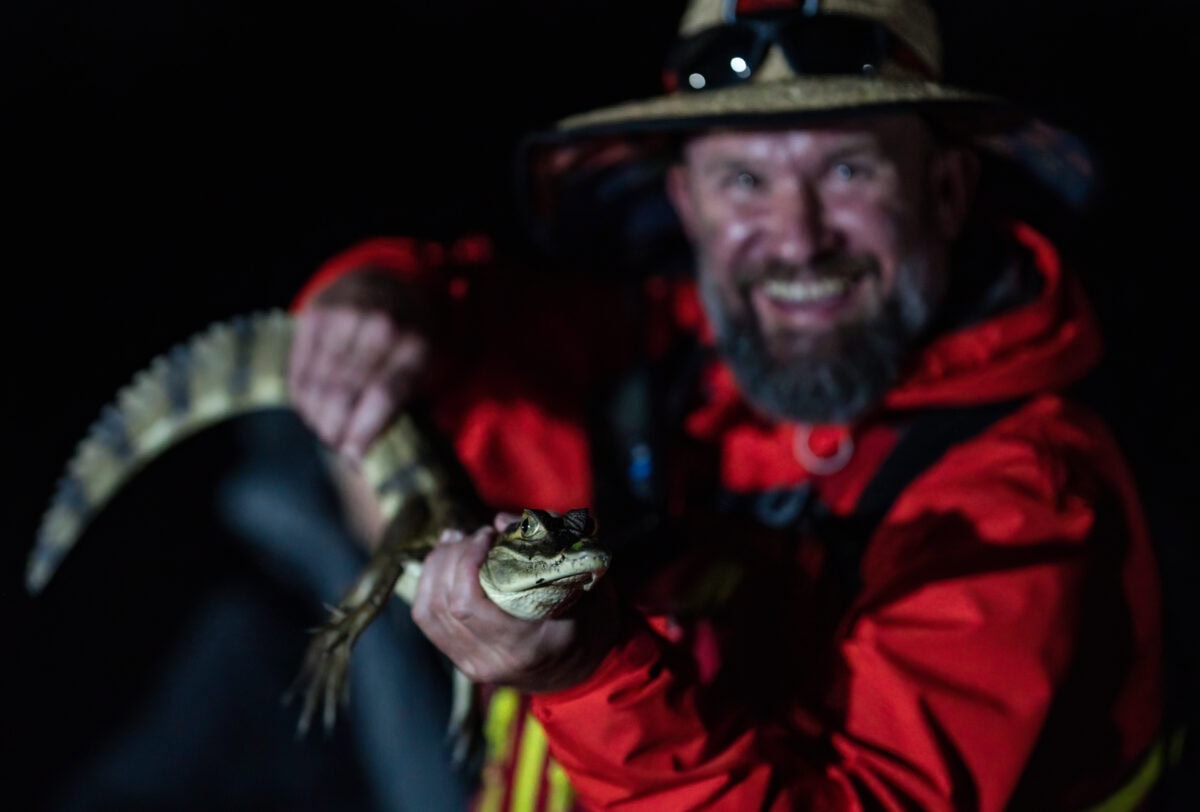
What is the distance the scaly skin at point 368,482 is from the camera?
0.82 meters

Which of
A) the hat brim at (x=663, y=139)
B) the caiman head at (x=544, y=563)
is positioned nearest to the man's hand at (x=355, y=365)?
the hat brim at (x=663, y=139)

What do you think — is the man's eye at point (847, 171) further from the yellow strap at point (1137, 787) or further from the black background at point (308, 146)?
the yellow strap at point (1137, 787)

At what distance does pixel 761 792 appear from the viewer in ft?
3.30

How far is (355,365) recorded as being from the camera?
5.16ft

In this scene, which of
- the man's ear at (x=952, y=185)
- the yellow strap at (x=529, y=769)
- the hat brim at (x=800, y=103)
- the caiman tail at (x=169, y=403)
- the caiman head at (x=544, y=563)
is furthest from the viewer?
the caiman tail at (x=169, y=403)

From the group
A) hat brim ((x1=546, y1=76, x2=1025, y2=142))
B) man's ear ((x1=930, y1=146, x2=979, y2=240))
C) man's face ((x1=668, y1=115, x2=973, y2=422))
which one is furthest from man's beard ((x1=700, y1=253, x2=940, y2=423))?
hat brim ((x1=546, y1=76, x2=1025, y2=142))

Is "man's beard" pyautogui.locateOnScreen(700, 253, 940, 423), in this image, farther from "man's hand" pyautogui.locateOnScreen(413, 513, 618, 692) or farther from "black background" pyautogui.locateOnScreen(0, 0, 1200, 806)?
"man's hand" pyautogui.locateOnScreen(413, 513, 618, 692)

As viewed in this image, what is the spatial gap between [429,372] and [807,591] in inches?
25.8

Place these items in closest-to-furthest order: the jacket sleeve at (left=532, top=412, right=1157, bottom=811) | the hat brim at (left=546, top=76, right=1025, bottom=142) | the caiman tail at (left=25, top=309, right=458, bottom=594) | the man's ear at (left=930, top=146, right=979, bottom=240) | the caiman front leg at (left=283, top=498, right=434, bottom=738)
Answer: the jacket sleeve at (left=532, top=412, right=1157, bottom=811), the caiman front leg at (left=283, top=498, right=434, bottom=738), the hat brim at (left=546, top=76, right=1025, bottom=142), the man's ear at (left=930, top=146, right=979, bottom=240), the caiman tail at (left=25, top=309, right=458, bottom=594)

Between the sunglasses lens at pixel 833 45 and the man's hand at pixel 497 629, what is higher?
the sunglasses lens at pixel 833 45

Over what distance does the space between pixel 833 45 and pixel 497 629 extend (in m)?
0.96

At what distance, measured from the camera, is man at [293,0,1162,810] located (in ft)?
3.36

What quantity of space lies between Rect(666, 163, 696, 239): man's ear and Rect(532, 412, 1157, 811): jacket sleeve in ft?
2.05

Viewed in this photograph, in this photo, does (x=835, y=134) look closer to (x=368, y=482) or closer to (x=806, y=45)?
(x=806, y=45)
